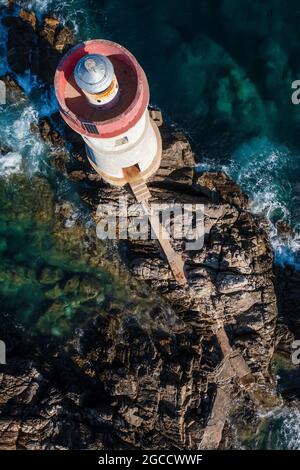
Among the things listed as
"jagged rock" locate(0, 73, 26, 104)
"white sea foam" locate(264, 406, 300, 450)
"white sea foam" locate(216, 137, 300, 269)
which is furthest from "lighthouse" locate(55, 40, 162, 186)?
"white sea foam" locate(264, 406, 300, 450)

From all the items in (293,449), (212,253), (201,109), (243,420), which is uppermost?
(201,109)

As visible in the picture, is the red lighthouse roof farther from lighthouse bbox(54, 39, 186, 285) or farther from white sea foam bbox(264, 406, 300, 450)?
white sea foam bbox(264, 406, 300, 450)

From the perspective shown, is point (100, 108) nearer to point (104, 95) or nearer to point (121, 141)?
point (104, 95)

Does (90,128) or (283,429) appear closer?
(90,128)

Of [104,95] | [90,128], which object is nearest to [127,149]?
[90,128]

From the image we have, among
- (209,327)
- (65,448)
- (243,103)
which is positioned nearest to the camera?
(65,448)

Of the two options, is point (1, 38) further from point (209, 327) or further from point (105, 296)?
Answer: point (209, 327)

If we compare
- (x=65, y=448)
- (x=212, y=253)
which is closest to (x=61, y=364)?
(x=65, y=448)
